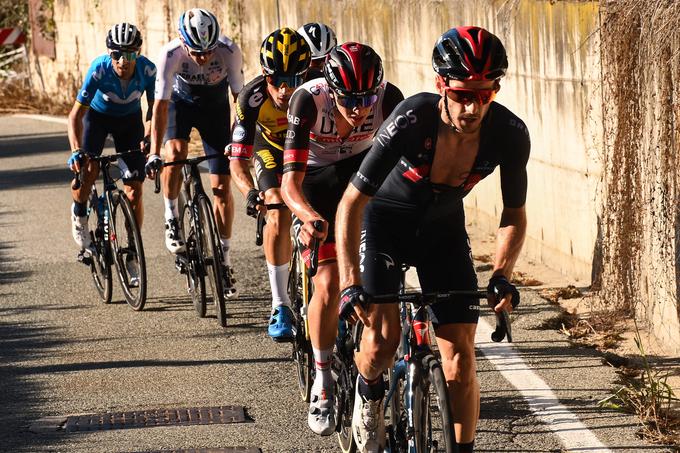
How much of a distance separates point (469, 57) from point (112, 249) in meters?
5.75

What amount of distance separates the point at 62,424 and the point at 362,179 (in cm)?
270

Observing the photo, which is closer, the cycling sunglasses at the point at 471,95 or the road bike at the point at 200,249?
the cycling sunglasses at the point at 471,95

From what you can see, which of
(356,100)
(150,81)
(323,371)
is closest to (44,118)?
(150,81)

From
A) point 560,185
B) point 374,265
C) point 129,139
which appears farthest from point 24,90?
point 374,265

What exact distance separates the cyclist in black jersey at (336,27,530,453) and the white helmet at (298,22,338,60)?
258cm

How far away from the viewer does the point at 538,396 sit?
723 cm

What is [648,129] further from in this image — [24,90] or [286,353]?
[24,90]

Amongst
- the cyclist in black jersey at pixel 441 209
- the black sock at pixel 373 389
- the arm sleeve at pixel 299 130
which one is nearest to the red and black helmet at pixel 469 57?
the cyclist in black jersey at pixel 441 209

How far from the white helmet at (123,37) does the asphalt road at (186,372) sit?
6.21 feet

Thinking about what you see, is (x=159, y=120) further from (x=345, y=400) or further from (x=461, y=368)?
(x=461, y=368)

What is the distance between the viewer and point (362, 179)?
5.25 metres

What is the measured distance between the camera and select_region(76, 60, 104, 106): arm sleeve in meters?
10.3

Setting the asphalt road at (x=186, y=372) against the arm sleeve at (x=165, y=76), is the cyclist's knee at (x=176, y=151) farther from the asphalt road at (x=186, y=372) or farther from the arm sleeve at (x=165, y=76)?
the asphalt road at (x=186, y=372)

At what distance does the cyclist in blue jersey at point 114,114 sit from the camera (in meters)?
10.2
